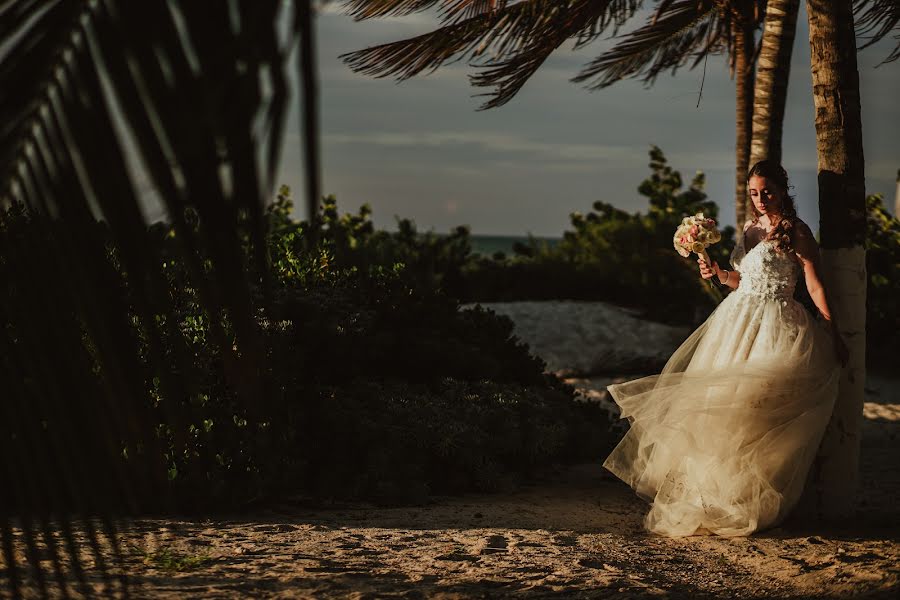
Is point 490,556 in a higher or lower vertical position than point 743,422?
lower

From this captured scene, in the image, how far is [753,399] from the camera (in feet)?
16.3

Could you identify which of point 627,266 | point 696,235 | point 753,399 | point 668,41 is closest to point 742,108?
point 668,41

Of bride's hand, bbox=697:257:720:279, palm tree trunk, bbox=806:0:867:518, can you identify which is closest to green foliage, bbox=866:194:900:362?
palm tree trunk, bbox=806:0:867:518

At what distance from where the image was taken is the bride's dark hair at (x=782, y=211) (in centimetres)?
516

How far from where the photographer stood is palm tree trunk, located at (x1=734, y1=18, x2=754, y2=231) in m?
9.60

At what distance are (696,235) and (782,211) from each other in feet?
2.38

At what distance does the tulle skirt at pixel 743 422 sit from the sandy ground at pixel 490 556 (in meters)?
0.19

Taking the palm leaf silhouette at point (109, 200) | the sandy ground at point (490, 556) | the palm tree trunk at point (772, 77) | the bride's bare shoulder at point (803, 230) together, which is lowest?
the sandy ground at point (490, 556)

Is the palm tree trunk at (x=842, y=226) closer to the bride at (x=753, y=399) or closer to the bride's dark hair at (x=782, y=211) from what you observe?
the bride at (x=753, y=399)

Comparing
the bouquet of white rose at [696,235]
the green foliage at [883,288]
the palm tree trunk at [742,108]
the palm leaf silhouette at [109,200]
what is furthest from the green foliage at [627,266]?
the palm leaf silhouette at [109,200]

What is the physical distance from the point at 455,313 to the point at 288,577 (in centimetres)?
427

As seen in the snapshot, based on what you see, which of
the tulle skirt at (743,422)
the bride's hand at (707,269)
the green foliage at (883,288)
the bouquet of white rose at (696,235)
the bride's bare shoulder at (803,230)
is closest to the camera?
the tulle skirt at (743,422)

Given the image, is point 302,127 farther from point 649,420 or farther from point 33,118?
point 649,420

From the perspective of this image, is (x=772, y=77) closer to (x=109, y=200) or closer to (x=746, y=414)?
(x=746, y=414)
